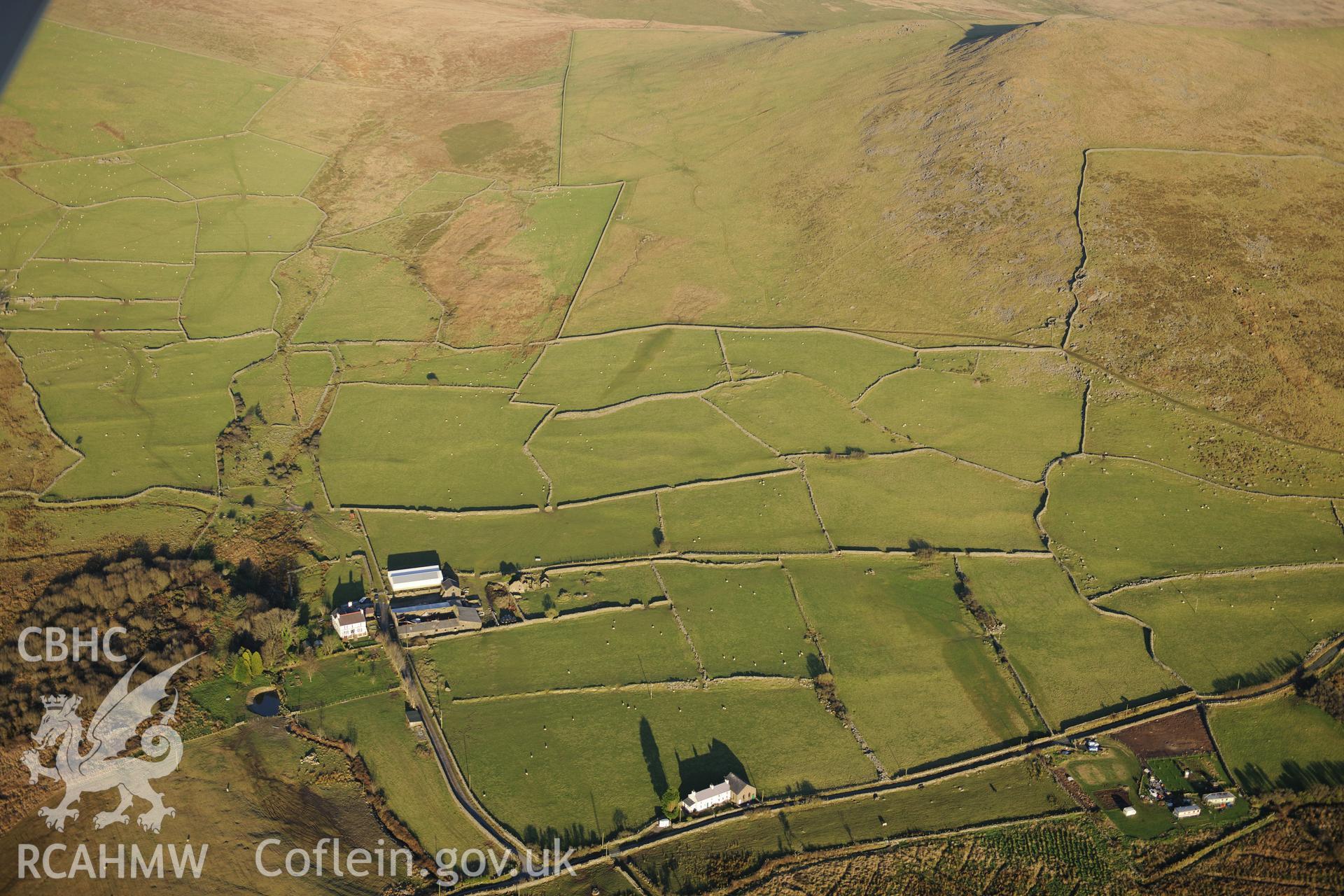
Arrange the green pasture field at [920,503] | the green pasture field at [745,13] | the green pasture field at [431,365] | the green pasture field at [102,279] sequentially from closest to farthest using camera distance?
the green pasture field at [920,503] < the green pasture field at [431,365] < the green pasture field at [102,279] < the green pasture field at [745,13]

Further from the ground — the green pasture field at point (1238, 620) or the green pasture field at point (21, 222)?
the green pasture field at point (21, 222)

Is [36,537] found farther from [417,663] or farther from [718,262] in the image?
[718,262]

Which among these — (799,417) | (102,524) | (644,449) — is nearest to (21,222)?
(102,524)

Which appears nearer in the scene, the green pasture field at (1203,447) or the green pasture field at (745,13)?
the green pasture field at (1203,447)

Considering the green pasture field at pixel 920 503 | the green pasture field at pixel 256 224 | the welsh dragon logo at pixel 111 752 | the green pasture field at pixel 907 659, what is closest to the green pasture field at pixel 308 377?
the green pasture field at pixel 256 224

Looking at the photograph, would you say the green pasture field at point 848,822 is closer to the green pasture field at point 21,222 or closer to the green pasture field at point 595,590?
the green pasture field at point 595,590

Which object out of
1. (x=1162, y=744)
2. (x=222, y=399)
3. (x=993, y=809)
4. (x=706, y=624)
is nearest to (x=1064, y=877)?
(x=993, y=809)
